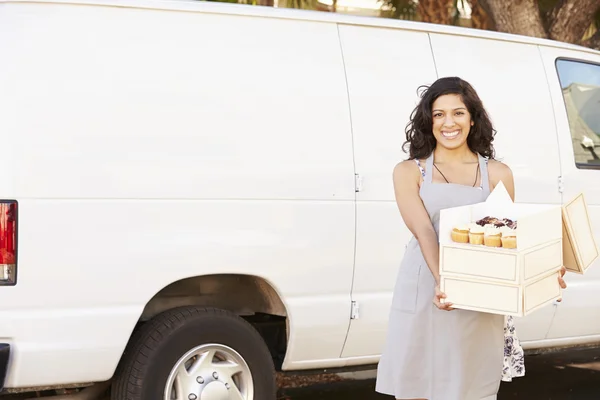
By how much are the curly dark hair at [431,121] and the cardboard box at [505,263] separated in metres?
0.42

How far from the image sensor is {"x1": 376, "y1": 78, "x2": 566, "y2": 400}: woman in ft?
13.1

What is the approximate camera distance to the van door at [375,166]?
17.7 ft

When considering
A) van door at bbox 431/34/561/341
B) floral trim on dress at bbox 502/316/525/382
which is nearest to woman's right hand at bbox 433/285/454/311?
floral trim on dress at bbox 502/316/525/382

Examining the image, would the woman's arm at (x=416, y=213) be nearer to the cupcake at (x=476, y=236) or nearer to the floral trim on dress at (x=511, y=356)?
the cupcake at (x=476, y=236)

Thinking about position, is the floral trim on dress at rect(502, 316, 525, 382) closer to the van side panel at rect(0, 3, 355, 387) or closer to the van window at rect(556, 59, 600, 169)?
the van side panel at rect(0, 3, 355, 387)

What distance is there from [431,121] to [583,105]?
2773mm

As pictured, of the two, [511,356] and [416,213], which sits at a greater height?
[416,213]

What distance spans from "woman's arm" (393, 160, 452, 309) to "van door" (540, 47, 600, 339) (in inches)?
96.8

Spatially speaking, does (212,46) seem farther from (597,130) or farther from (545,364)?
(545,364)

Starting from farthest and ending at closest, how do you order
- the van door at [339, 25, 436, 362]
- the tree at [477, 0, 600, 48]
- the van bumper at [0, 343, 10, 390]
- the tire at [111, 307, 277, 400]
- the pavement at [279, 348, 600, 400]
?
the tree at [477, 0, 600, 48]
the pavement at [279, 348, 600, 400]
the van door at [339, 25, 436, 362]
the tire at [111, 307, 277, 400]
the van bumper at [0, 343, 10, 390]

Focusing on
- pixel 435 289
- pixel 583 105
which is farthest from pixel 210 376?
pixel 583 105

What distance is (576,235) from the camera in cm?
391

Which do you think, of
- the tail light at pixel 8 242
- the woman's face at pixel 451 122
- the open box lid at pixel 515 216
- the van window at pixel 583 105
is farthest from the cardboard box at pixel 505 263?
the van window at pixel 583 105

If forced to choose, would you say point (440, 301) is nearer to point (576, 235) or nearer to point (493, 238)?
point (493, 238)
